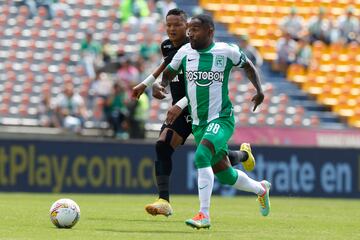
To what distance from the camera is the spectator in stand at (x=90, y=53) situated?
24.1 metres

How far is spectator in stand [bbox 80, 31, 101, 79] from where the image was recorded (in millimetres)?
24141

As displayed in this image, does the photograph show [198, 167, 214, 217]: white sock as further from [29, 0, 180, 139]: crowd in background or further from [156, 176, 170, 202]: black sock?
[29, 0, 180, 139]: crowd in background

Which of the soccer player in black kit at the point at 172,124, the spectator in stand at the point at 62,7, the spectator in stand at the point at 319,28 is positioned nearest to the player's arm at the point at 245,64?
the soccer player in black kit at the point at 172,124

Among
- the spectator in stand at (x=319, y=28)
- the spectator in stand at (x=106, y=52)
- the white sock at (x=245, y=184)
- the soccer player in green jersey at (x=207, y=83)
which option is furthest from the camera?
the spectator in stand at (x=319, y=28)

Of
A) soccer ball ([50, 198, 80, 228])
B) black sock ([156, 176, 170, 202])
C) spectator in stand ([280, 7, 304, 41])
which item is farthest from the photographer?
spectator in stand ([280, 7, 304, 41])

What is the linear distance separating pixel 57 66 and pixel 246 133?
479 cm

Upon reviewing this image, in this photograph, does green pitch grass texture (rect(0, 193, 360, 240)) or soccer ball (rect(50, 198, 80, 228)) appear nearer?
green pitch grass texture (rect(0, 193, 360, 240))

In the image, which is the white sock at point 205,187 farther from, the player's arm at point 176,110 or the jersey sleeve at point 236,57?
the jersey sleeve at point 236,57

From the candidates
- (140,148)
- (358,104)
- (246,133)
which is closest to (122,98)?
(140,148)

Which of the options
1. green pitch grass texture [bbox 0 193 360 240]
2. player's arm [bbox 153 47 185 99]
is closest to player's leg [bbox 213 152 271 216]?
green pitch grass texture [bbox 0 193 360 240]

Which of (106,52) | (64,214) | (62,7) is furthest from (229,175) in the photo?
(62,7)

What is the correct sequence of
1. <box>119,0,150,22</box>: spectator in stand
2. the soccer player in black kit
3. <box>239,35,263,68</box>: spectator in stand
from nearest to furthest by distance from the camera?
1. the soccer player in black kit
2. <box>119,0,150,22</box>: spectator in stand
3. <box>239,35,263,68</box>: spectator in stand

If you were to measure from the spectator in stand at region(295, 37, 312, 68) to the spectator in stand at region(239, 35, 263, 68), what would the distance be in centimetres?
113

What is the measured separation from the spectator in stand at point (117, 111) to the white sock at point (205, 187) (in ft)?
39.3
